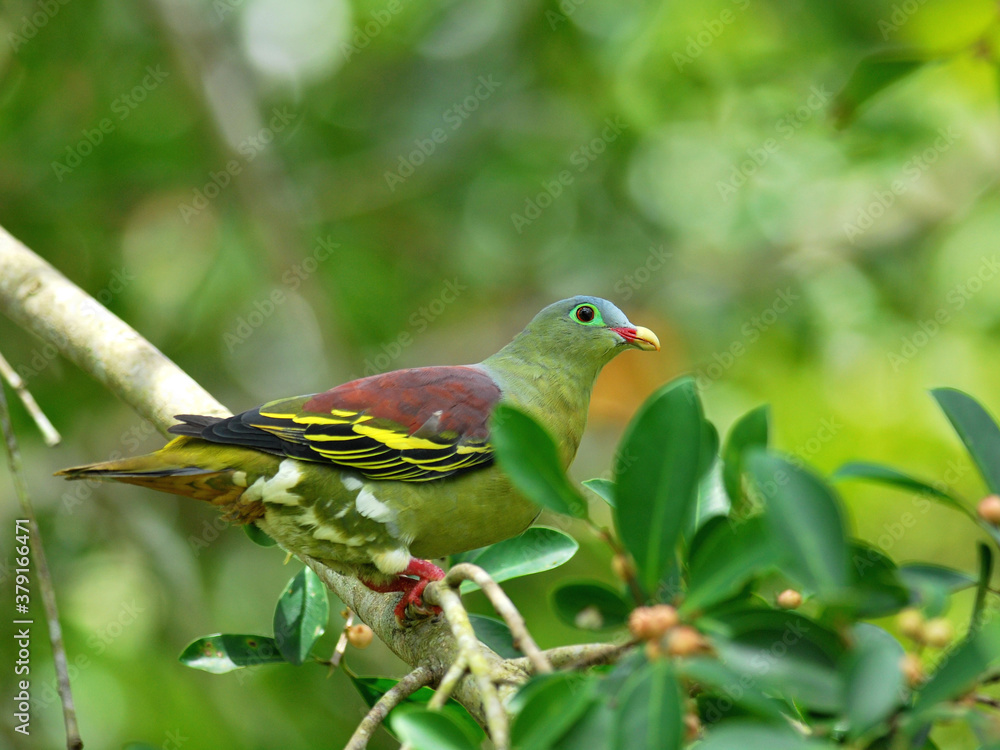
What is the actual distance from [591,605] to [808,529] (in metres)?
0.51

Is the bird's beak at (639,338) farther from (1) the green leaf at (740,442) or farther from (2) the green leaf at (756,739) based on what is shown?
(2) the green leaf at (756,739)

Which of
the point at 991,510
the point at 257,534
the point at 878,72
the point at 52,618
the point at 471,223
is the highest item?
the point at 878,72

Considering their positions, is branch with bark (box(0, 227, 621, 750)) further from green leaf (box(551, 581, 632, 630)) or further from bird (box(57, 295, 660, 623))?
green leaf (box(551, 581, 632, 630))

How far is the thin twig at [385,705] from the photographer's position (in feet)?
5.88

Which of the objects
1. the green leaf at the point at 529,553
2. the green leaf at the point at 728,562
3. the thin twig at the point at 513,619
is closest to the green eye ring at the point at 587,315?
the green leaf at the point at 529,553

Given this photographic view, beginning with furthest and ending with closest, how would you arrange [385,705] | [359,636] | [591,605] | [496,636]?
[359,636]
[496,636]
[385,705]
[591,605]

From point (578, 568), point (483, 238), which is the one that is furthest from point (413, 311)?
point (578, 568)

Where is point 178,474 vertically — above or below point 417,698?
above

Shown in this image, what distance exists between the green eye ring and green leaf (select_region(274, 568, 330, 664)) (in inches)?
56.7

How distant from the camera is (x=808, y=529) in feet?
3.96

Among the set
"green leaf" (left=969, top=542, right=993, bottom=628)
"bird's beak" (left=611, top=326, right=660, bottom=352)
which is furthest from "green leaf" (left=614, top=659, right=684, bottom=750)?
"bird's beak" (left=611, top=326, right=660, bottom=352)

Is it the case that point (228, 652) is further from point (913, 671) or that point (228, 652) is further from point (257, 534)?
point (913, 671)

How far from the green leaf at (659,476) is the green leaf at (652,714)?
218 millimetres

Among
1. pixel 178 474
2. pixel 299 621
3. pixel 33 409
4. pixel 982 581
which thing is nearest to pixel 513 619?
pixel 982 581
